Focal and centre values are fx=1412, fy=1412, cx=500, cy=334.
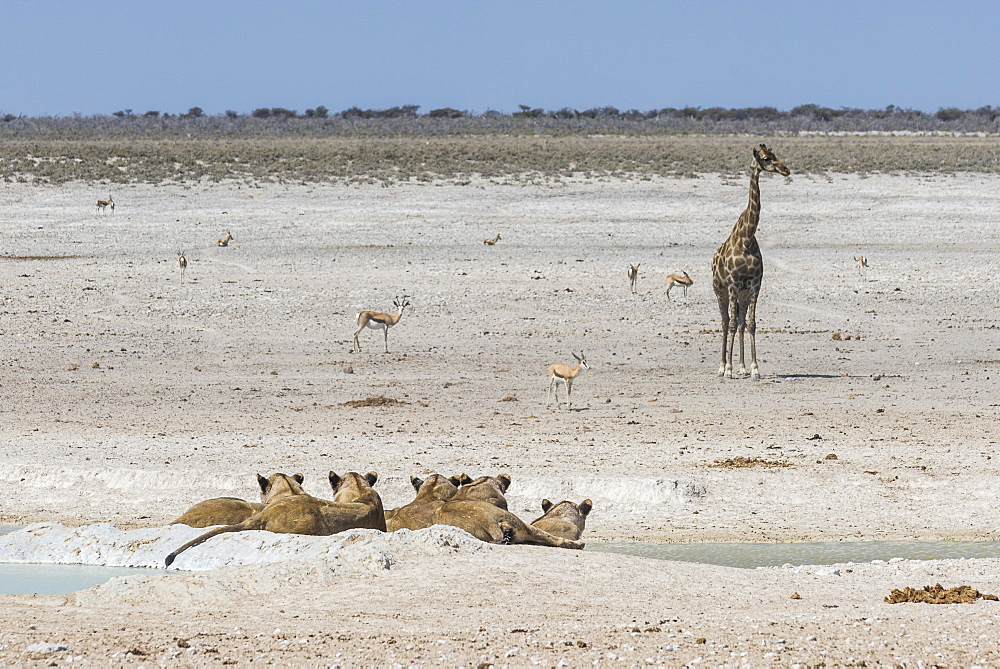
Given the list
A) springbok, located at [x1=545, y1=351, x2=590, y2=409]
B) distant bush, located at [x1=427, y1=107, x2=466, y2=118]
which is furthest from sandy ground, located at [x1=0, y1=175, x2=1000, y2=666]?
distant bush, located at [x1=427, y1=107, x2=466, y2=118]

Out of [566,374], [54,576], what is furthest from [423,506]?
[566,374]

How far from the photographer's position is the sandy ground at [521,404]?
6.92m

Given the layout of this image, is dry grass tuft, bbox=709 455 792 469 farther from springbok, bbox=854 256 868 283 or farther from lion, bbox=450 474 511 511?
springbok, bbox=854 256 868 283

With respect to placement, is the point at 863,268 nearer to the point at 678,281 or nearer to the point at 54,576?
the point at 678,281

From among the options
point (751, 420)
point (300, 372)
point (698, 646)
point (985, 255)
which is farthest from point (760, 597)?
point (985, 255)

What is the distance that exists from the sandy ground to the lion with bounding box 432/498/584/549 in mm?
541

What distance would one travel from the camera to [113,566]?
9.62m

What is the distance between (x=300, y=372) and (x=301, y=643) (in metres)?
13.0

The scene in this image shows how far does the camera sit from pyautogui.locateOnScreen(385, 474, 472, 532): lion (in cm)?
952

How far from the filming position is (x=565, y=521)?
9805 millimetres

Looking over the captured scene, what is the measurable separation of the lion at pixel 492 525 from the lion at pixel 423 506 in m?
0.16

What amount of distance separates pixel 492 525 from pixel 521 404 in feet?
25.2

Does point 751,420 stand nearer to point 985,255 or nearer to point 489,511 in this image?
point 489,511

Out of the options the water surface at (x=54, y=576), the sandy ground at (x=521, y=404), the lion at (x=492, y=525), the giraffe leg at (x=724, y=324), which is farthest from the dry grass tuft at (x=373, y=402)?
the lion at (x=492, y=525)
